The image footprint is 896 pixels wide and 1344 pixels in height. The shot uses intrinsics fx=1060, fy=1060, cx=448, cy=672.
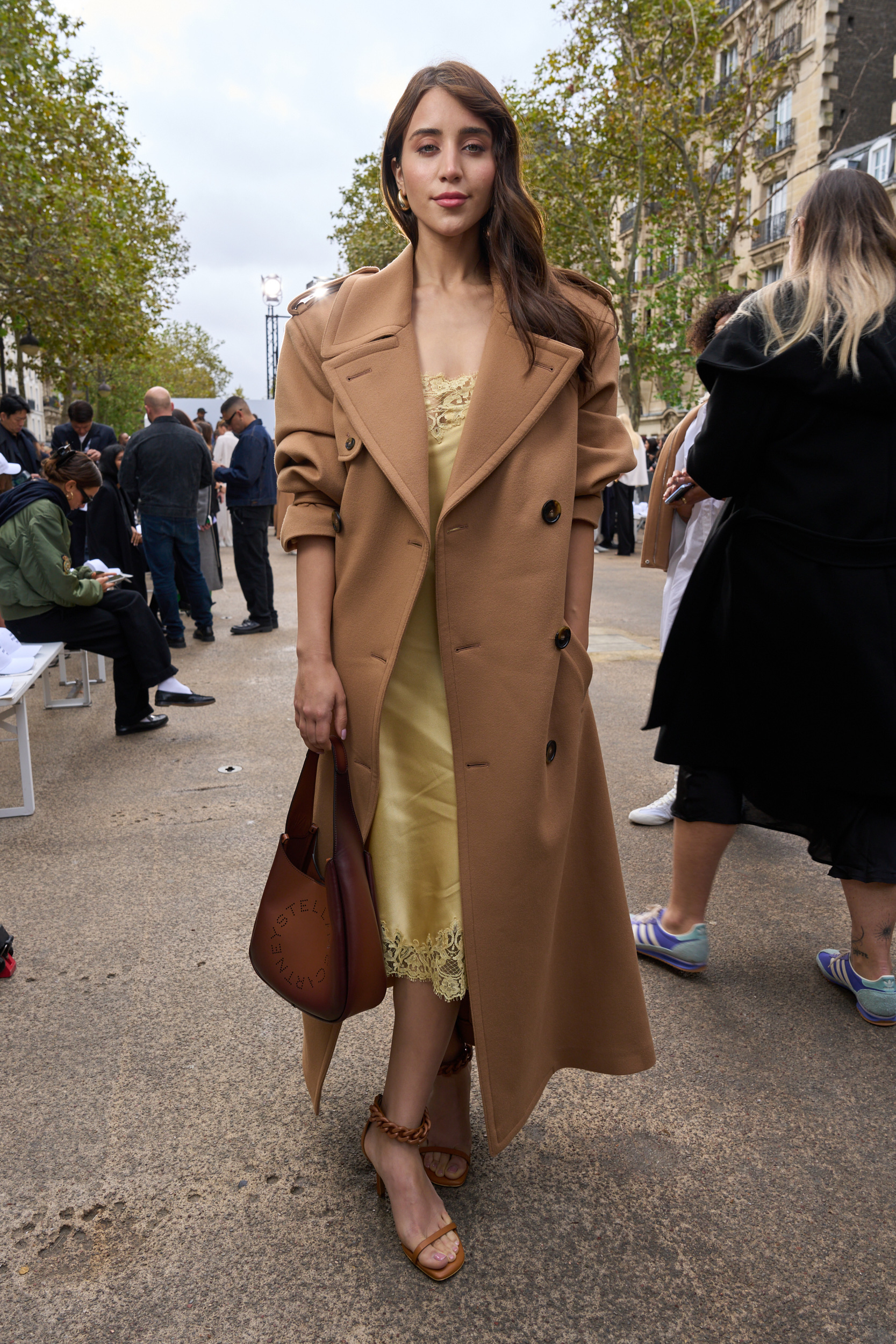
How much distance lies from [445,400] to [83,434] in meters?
9.53

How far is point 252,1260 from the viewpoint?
1981 mm

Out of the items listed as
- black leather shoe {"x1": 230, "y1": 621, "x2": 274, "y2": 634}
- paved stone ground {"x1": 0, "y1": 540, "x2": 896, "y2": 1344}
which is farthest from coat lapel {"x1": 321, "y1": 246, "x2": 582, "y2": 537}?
black leather shoe {"x1": 230, "y1": 621, "x2": 274, "y2": 634}

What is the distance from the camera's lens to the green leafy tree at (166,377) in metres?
48.3

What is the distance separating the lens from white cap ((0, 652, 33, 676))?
4.71 m

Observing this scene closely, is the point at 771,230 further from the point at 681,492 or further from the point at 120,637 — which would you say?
the point at 681,492

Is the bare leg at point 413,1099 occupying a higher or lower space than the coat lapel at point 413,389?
lower

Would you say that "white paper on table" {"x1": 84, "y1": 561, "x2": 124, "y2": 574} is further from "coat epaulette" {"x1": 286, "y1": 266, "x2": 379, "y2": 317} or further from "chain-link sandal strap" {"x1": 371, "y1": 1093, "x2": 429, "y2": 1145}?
"chain-link sandal strap" {"x1": 371, "y1": 1093, "x2": 429, "y2": 1145}

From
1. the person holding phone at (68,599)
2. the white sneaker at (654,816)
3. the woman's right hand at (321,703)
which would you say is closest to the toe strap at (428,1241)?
the woman's right hand at (321,703)

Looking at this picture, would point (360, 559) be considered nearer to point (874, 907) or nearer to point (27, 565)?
point (874, 907)

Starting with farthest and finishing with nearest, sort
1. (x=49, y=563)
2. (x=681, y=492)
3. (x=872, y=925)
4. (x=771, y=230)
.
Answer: (x=771, y=230) → (x=49, y=563) → (x=681, y=492) → (x=872, y=925)

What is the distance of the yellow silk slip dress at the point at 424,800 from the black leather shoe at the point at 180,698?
5.01 meters

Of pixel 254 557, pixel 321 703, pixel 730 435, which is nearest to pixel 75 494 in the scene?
pixel 254 557

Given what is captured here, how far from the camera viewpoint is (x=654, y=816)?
174 inches

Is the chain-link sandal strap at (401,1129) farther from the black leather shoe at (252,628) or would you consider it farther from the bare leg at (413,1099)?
the black leather shoe at (252,628)
